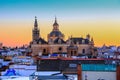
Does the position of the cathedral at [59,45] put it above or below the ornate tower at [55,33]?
below

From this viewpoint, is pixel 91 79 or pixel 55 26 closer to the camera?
pixel 91 79

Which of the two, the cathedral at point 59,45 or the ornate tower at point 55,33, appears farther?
the ornate tower at point 55,33

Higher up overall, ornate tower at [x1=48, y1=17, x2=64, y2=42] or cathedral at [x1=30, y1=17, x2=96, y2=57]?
ornate tower at [x1=48, y1=17, x2=64, y2=42]

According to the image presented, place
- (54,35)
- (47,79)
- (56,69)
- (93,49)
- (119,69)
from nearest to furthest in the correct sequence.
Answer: (47,79) < (119,69) < (56,69) < (93,49) < (54,35)

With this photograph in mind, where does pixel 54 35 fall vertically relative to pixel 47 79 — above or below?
above

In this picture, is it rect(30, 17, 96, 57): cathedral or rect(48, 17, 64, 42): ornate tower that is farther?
rect(48, 17, 64, 42): ornate tower

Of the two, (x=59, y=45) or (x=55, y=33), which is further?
(x=55, y=33)

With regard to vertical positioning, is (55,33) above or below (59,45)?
above

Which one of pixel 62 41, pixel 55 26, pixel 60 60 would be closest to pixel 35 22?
pixel 55 26

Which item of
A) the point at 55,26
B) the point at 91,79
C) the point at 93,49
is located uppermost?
the point at 55,26

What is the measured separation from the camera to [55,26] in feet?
143

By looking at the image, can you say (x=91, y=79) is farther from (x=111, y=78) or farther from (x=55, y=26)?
(x=55, y=26)

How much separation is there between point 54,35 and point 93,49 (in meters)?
4.83

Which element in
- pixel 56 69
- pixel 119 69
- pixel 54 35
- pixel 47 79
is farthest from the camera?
pixel 54 35
